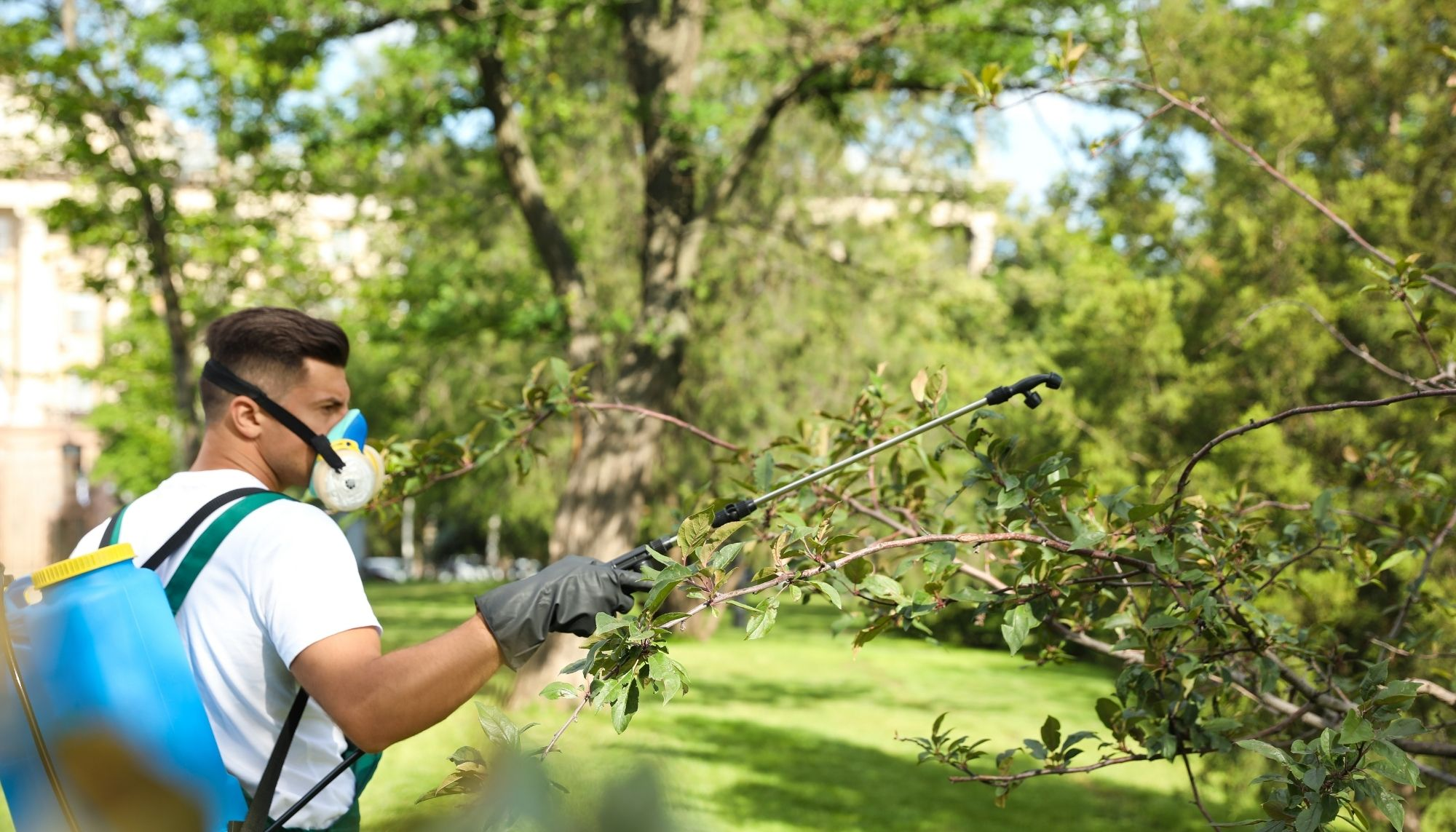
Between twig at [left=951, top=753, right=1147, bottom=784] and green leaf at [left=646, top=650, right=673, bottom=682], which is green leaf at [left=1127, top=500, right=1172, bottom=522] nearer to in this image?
twig at [left=951, top=753, right=1147, bottom=784]

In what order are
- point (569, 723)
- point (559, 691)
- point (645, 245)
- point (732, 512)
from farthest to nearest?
point (645, 245) < point (732, 512) < point (559, 691) < point (569, 723)

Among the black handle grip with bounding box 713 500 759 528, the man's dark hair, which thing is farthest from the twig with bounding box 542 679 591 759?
the man's dark hair

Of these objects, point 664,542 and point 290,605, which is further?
point 664,542

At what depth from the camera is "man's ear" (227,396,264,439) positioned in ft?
7.16

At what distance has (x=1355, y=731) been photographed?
1815mm

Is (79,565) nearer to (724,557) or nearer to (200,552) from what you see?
(200,552)

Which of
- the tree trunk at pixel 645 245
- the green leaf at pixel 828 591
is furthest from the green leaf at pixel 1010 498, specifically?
the tree trunk at pixel 645 245

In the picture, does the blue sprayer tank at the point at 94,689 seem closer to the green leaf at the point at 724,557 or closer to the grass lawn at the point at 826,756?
the grass lawn at the point at 826,756

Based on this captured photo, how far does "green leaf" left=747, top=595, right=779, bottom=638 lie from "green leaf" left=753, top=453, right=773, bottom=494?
84 cm

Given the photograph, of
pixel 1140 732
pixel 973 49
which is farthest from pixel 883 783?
pixel 1140 732

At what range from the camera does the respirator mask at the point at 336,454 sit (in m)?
2.21

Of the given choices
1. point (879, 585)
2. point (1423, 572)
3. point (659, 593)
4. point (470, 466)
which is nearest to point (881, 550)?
point (879, 585)

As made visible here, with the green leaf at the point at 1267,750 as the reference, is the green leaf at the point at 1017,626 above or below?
above

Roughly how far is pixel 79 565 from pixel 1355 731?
1747 millimetres
